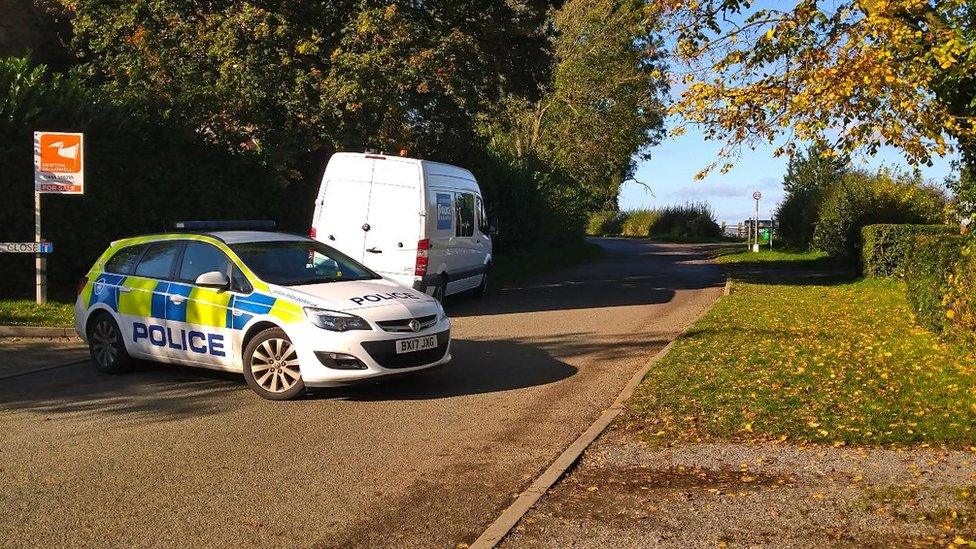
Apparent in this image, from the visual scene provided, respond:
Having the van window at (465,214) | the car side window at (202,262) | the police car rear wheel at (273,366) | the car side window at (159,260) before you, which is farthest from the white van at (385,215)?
the police car rear wheel at (273,366)

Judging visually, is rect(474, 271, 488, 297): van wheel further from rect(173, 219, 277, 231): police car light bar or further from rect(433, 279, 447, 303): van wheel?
rect(173, 219, 277, 231): police car light bar

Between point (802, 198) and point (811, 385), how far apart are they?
3849 cm

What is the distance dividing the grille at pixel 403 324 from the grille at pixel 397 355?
14 centimetres

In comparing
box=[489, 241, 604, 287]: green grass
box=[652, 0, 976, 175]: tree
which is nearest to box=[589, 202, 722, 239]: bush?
box=[489, 241, 604, 287]: green grass

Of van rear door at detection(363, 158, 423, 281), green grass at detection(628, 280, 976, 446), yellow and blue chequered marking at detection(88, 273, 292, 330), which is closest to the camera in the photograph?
green grass at detection(628, 280, 976, 446)

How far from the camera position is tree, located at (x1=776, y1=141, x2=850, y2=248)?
134 feet

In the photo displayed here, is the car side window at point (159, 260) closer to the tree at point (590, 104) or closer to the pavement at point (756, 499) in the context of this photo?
the pavement at point (756, 499)

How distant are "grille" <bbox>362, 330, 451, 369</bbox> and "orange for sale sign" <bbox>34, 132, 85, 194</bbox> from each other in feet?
24.3

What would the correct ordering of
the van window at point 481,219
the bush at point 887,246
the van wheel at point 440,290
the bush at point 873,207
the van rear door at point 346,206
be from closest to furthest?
the van rear door at point 346,206
the van wheel at point 440,290
the van window at point 481,219
the bush at point 887,246
the bush at point 873,207

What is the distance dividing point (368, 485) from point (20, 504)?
2029mm

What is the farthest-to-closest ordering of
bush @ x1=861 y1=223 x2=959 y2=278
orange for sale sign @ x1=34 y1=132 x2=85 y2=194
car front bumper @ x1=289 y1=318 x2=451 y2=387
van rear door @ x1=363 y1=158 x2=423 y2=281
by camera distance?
1. bush @ x1=861 y1=223 x2=959 y2=278
2. van rear door @ x1=363 y1=158 x2=423 y2=281
3. orange for sale sign @ x1=34 y1=132 x2=85 y2=194
4. car front bumper @ x1=289 y1=318 x2=451 y2=387

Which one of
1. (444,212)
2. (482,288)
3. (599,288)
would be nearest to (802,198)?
(599,288)

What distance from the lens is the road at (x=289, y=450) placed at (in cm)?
549

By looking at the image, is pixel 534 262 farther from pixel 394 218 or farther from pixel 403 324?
pixel 403 324
